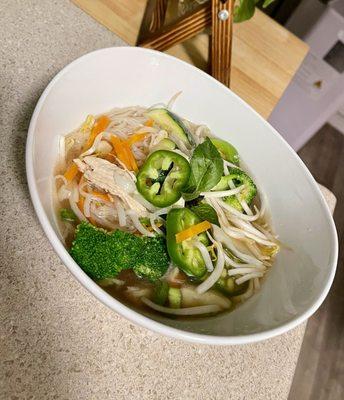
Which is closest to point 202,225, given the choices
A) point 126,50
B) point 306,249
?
point 306,249

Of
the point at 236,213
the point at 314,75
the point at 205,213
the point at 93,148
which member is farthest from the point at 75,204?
the point at 314,75

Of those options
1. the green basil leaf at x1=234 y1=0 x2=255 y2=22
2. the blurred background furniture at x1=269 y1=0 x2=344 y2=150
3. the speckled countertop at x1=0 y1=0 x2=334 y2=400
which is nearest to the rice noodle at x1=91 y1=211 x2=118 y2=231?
the speckled countertop at x1=0 y1=0 x2=334 y2=400

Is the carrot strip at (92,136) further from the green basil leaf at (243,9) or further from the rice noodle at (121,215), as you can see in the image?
the green basil leaf at (243,9)

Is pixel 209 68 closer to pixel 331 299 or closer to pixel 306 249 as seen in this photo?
pixel 306 249

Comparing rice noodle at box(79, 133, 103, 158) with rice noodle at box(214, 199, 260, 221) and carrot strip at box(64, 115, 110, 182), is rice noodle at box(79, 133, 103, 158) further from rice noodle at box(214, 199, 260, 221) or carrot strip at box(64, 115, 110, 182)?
rice noodle at box(214, 199, 260, 221)

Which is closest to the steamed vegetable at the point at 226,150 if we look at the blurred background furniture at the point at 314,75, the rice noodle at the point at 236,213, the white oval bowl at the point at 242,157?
the white oval bowl at the point at 242,157

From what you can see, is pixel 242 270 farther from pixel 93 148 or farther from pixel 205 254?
pixel 93 148
